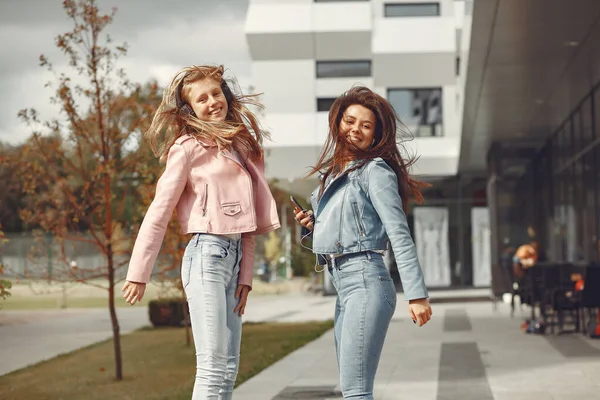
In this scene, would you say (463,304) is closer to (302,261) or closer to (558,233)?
(558,233)

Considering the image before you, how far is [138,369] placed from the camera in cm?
1221

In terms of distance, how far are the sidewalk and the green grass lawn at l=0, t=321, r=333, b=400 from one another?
0.60 m

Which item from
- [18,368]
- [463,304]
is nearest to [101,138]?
[18,368]

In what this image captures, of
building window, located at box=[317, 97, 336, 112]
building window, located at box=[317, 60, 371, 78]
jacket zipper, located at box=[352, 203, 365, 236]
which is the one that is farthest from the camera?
building window, located at box=[317, 60, 371, 78]

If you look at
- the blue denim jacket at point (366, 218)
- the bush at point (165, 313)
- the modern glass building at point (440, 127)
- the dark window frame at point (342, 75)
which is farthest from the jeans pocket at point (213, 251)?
the dark window frame at point (342, 75)

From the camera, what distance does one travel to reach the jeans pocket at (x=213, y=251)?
414cm

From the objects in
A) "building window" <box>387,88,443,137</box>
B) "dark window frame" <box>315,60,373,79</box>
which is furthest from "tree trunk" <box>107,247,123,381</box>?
"dark window frame" <box>315,60,373,79</box>

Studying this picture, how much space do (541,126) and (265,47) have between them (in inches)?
529

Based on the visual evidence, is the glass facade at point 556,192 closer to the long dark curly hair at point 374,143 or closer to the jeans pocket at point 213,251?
the long dark curly hair at point 374,143

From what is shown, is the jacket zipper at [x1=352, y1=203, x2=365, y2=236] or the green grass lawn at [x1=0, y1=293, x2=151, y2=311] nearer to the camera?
the jacket zipper at [x1=352, y1=203, x2=365, y2=236]

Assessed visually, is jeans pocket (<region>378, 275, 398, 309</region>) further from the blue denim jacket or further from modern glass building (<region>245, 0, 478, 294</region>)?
modern glass building (<region>245, 0, 478, 294</region>)

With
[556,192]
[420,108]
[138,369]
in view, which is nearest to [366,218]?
[138,369]

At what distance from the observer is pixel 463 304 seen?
82.3 feet

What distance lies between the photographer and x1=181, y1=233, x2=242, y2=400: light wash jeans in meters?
4.09
